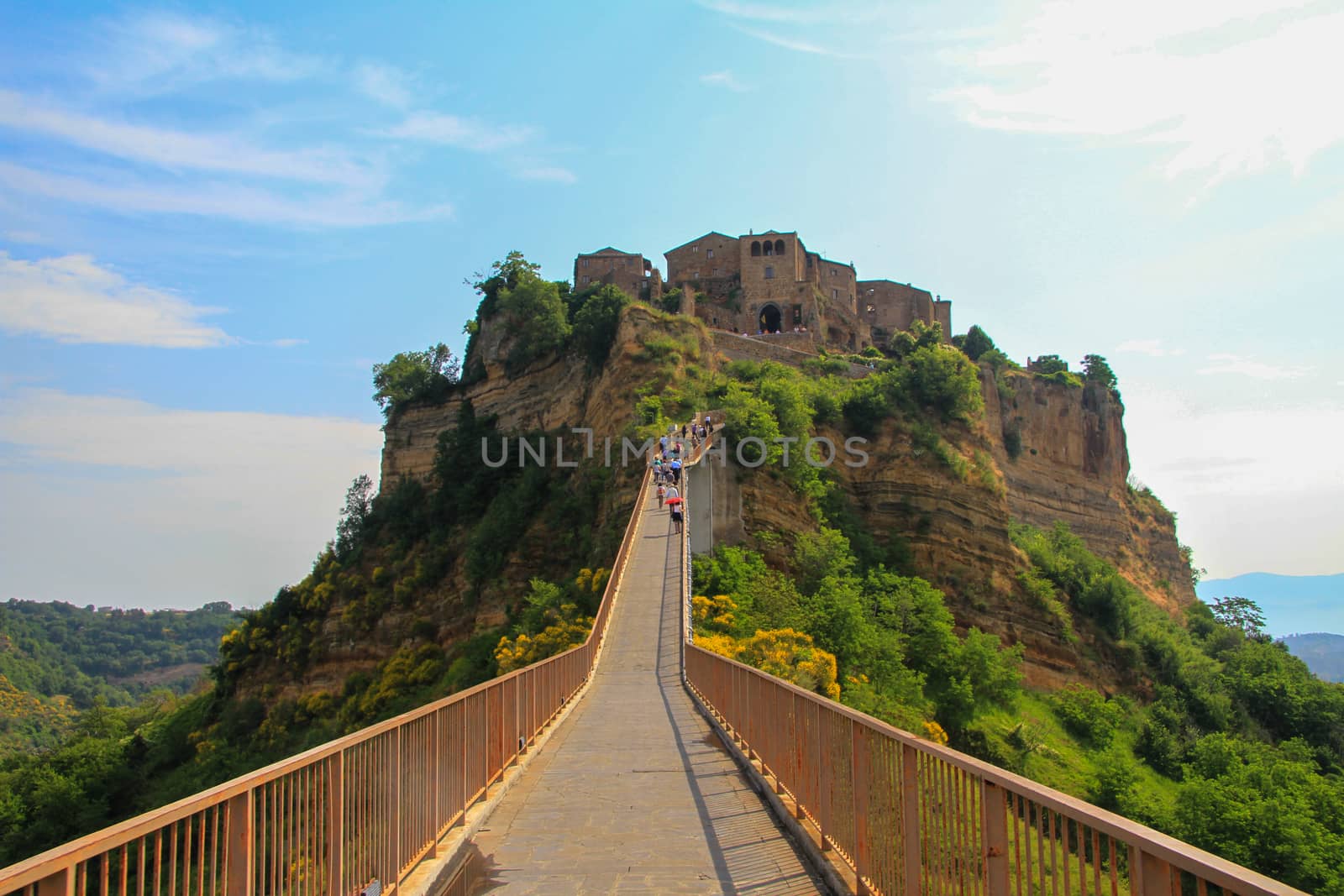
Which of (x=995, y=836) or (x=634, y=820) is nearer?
(x=995, y=836)

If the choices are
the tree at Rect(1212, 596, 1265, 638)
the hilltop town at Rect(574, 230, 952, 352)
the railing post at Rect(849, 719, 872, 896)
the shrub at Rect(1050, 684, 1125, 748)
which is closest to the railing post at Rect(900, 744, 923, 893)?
the railing post at Rect(849, 719, 872, 896)

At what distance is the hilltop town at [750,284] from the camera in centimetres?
6881

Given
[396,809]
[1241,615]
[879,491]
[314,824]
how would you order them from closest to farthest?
[314,824]
[396,809]
[879,491]
[1241,615]

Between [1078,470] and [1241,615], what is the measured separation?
17695mm

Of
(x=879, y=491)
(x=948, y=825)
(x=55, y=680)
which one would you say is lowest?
(x=55, y=680)

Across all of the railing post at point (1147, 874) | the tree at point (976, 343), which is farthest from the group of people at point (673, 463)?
the tree at point (976, 343)

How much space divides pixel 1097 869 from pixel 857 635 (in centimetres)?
2715

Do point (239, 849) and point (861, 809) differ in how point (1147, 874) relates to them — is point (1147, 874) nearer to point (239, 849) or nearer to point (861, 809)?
point (861, 809)

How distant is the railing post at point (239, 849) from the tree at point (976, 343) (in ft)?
255

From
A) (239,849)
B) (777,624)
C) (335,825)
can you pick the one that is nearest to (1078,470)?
(777,624)

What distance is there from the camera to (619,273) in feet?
232

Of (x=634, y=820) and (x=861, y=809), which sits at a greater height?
(x=861, y=809)

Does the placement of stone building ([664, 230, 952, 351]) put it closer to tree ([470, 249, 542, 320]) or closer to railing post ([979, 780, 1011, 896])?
tree ([470, 249, 542, 320])

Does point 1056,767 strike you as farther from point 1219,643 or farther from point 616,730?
point 1219,643
